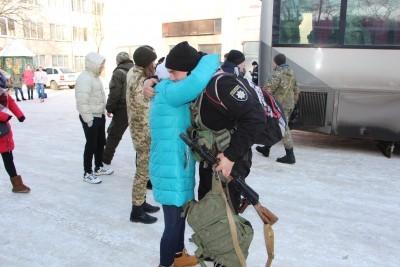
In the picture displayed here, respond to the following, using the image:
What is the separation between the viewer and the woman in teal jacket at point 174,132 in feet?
7.47

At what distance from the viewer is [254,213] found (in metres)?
4.07

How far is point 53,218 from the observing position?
3.92m

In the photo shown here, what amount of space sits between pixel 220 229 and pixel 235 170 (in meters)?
0.41

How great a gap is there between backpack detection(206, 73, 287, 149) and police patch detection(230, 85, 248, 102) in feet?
0.16

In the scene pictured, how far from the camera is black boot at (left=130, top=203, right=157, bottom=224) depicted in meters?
3.77

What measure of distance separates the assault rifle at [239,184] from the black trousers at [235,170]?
11cm

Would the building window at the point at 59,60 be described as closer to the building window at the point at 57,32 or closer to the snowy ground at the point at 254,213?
the building window at the point at 57,32

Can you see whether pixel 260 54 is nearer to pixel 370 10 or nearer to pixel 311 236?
pixel 370 10

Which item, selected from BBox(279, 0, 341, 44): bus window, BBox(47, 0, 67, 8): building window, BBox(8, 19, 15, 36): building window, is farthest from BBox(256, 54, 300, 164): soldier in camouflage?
BBox(47, 0, 67, 8): building window

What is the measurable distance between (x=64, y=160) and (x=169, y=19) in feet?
85.3

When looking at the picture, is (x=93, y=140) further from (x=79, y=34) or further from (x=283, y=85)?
(x=79, y=34)

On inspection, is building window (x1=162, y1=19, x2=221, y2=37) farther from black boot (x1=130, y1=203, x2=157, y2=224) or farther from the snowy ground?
black boot (x1=130, y1=203, x2=157, y2=224)

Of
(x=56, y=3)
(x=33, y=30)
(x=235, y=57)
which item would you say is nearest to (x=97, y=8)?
(x=56, y=3)

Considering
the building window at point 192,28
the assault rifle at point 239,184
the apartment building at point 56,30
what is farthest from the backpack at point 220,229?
the apartment building at point 56,30
